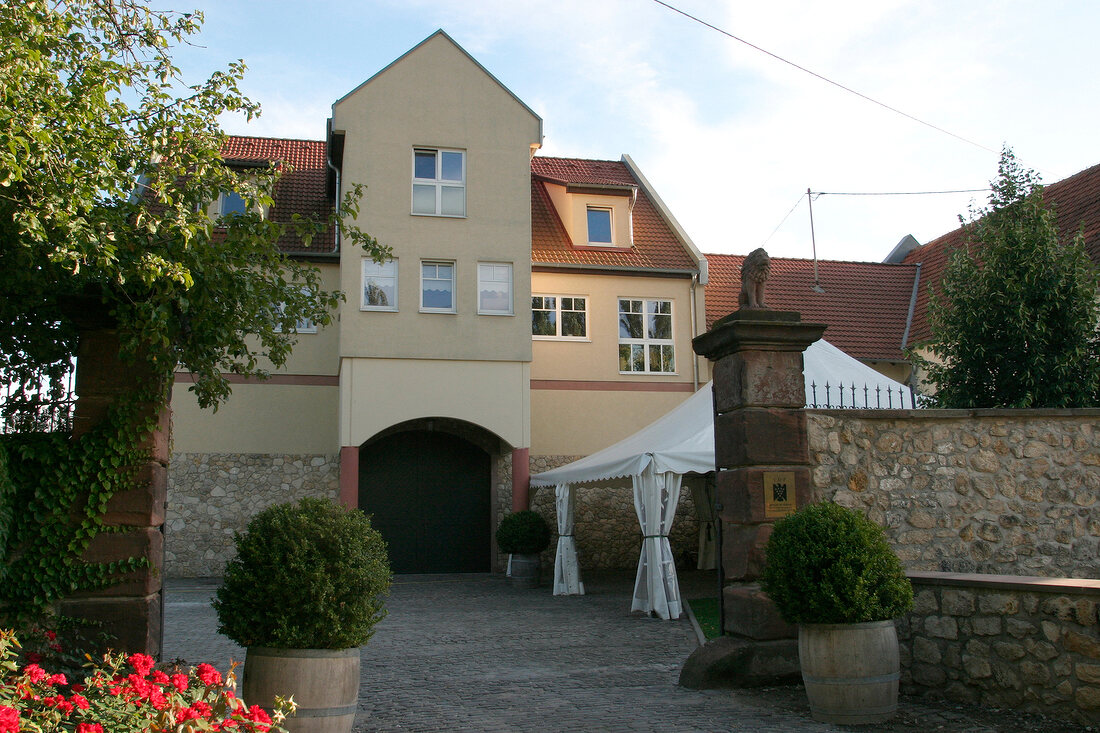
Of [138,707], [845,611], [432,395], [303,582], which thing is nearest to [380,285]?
[432,395]

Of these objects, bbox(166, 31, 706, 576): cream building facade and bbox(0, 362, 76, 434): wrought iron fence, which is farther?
bbox(166, 31, 706, 576): cream building facade

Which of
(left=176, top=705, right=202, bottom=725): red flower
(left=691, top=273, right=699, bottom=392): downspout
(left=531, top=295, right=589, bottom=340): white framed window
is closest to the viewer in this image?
(left=176, top=705, right=202, bottom=725): red flower

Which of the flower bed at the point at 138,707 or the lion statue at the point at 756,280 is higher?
the lion statue at the point at 756,280

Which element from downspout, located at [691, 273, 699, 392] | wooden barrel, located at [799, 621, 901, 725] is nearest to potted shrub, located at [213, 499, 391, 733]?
wooden barrel, located at [799, 621, 901, 725]

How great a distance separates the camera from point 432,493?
20.3 meters

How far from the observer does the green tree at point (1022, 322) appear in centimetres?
1081

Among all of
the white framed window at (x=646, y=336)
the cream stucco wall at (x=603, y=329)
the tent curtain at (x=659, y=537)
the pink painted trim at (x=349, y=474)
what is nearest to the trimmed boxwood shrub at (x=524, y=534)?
the pink painted trim at (x=349, y=474)

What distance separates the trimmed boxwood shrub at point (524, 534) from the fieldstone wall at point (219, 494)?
12.3ft

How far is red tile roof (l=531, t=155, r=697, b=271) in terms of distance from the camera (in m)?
20.9

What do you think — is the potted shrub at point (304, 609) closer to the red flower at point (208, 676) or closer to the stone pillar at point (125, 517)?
the red flower at point (208, 676)

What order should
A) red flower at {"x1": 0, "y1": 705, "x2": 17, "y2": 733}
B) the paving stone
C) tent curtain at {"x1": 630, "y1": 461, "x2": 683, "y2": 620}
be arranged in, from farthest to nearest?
tent curtain at {"x1": 630, "y1": 461, "x2": 683, "y2": 620}, the paving stone, red flower at {"x1": 0, "y1": 705, "x2": 17, "y2": 733}

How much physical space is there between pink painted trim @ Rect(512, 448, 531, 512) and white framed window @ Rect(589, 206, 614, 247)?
5733 mm

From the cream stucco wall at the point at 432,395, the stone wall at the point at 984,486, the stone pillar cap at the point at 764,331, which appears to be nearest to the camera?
the stone pillar cap at the point at 764,331

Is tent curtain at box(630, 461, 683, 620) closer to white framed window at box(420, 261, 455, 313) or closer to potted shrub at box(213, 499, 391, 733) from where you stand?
potted shrub at box(213, 499, 391, 733)
